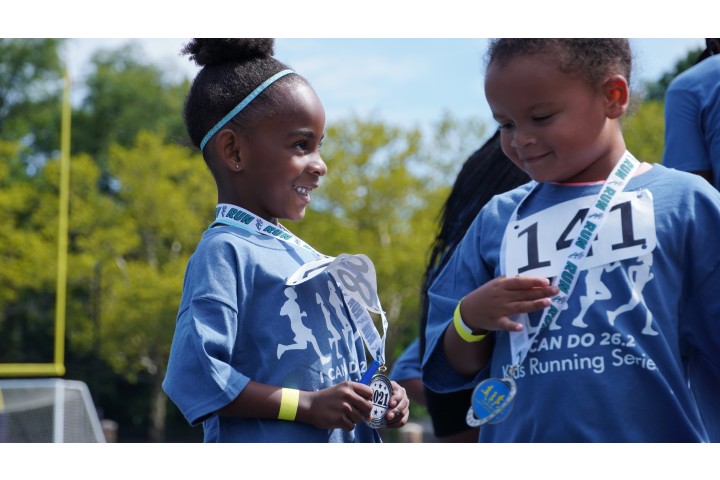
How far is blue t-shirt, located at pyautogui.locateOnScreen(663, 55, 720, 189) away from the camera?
8.95ft

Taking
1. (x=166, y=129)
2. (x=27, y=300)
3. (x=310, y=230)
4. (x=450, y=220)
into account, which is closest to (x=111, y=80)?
(x=166, y=129)

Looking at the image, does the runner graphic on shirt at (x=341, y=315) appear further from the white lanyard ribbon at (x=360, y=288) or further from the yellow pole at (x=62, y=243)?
the yellow pole at (x=62, y=243)

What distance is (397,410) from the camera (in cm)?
233

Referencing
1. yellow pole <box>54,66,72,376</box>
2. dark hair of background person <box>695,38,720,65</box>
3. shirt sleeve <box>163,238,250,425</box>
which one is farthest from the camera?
yellow pole <box>54,66,72,376</box>

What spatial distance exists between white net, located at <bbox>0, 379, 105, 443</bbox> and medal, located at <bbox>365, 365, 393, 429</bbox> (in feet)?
37.0

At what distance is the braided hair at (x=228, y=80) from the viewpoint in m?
2.51

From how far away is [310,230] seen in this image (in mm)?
21422

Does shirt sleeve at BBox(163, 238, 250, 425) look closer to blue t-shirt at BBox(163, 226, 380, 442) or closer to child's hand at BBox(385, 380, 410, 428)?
blue t-shirt at BBox(163, 226, 380, 442)

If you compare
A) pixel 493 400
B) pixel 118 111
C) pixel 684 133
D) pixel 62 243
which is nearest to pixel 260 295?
pixel 493 400

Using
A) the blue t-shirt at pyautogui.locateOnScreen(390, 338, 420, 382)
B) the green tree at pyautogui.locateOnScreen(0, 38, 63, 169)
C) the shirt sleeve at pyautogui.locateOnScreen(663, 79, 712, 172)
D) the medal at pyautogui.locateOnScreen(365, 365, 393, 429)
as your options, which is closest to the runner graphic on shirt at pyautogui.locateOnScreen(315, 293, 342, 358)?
the medal at pyautogui.locateOnScreen(365, 365, 393, 429)

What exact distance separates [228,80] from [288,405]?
0.91m

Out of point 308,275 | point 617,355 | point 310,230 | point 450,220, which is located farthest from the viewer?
point 310,230
